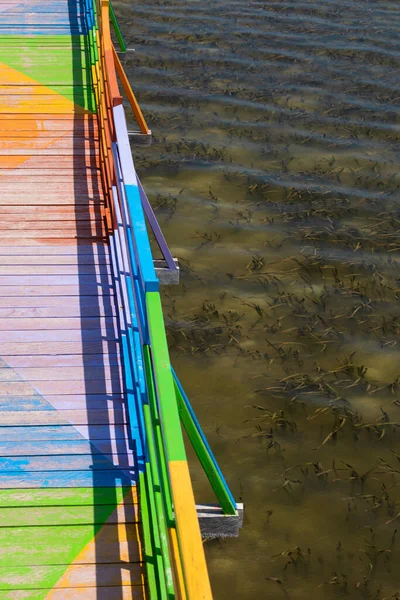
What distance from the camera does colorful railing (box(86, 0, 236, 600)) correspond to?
111 inches

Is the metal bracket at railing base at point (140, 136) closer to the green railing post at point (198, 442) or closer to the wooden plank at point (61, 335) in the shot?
the wooden plank at point (61, 335)

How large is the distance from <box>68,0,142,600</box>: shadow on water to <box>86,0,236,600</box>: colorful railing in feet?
0.33

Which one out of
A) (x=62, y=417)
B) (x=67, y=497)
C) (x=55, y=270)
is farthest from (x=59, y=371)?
(x=55, y=270)

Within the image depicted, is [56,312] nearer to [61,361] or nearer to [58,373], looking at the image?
[61,361]

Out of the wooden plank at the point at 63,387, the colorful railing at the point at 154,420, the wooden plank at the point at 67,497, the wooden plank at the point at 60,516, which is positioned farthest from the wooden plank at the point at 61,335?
the wooden plank at the point at 60,516

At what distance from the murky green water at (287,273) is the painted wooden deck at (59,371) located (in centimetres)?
106

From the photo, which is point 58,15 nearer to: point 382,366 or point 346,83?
point 346,83

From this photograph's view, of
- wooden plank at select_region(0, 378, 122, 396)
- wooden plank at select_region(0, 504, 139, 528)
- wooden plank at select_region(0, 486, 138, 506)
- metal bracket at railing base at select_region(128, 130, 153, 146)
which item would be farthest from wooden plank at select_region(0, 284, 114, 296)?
metal bracket at railing base at select_region(128, 130, 153, 146)

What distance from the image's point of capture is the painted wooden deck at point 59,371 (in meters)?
4.03

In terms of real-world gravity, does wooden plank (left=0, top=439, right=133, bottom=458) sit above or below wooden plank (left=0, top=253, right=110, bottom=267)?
below

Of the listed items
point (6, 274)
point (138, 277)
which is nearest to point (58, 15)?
point (6, 274)

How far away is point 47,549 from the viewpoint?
13.3 ft

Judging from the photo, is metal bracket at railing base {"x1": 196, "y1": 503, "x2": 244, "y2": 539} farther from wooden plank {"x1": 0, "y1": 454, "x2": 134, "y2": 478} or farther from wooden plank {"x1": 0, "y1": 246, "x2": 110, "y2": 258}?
wooden plank {"x1": 0, "y1": 246, "x2": 110, "y2": 258}

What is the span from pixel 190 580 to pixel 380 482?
331cm
